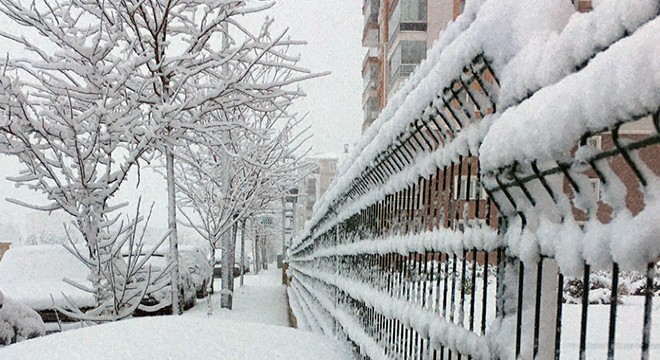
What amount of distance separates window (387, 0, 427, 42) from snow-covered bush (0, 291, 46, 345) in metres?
24.3

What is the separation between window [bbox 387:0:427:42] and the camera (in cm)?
2886

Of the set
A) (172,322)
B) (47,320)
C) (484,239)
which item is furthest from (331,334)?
(47,320)

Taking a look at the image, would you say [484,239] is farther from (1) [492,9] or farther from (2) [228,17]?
(2) [228,17]

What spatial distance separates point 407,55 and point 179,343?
2619 cm

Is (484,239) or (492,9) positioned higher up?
(492,9)

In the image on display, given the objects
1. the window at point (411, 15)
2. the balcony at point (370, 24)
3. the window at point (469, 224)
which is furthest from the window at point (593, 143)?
the balcony at point (370, 24)

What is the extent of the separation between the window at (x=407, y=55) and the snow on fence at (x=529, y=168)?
26.0 m

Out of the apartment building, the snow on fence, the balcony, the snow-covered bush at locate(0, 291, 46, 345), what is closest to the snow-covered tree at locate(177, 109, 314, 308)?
the snow-covered bush at locate(0, 291, 46, 345)

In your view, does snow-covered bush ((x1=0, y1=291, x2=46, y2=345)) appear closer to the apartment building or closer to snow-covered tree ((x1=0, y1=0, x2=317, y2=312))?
snow-covered tree ((x1=0, y1=0, x2=317, y2=312))

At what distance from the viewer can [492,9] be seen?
160cm

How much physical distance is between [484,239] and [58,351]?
2.80 m

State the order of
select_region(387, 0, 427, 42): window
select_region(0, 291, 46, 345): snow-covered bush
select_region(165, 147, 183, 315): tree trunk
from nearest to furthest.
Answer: select_region(0, 291, 46, 345): snow-covered bush, select_region(165, 147, 183, 315): tree trunk, select_region(387, 0, 427, 42): window

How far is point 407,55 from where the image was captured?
1125 inches

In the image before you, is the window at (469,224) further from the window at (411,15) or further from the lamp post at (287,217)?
the window at (411,15)
